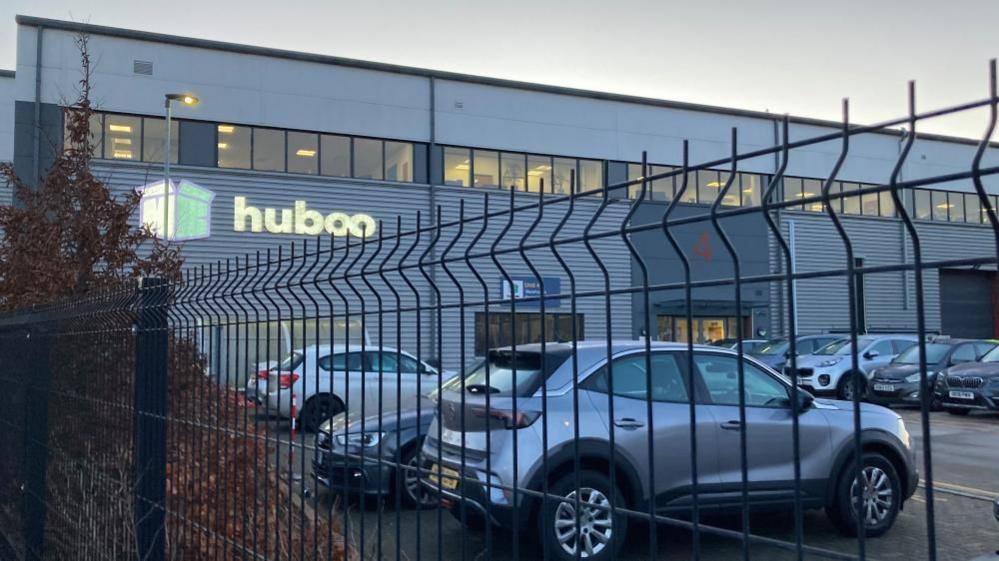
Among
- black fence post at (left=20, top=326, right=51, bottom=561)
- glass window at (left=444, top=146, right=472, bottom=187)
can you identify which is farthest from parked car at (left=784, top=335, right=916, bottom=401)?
glass window at (left=444, top=146, right=472, bottom=187)

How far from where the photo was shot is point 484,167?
29766mm

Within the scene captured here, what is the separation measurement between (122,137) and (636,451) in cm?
2538

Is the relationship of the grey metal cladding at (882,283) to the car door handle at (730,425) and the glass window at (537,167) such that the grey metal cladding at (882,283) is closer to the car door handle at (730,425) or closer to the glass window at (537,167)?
the car door handle at (730,425)

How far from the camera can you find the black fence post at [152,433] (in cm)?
438

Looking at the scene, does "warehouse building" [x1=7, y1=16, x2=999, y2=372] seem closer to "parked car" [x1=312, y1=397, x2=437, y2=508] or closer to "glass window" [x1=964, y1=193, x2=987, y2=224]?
"parked car" [x1=312, y1=397, x2=437, y2=508]

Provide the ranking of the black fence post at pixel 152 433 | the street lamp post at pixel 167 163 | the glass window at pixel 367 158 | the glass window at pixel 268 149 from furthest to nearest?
the glass window at pixel 367 158, the glass window at pixel 268 149, the street lamp post at pixel 167 163, the black fence post at pixel 152 433

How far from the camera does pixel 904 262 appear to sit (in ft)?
5.39

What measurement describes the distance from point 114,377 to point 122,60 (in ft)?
76.3

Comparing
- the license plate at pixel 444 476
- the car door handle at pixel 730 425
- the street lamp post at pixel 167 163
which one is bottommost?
the license plate at pixel 444 476

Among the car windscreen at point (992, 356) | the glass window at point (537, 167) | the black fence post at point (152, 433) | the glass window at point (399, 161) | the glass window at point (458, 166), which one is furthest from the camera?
the glass window at point (537, 167)

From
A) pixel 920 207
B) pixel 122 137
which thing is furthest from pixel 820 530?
pixel 122 137

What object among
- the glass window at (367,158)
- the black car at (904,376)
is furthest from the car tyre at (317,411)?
the glass window at (367,158)

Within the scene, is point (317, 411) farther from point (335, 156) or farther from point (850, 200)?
point (335, 156)

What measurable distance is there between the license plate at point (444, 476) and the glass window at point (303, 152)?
84.8ft
